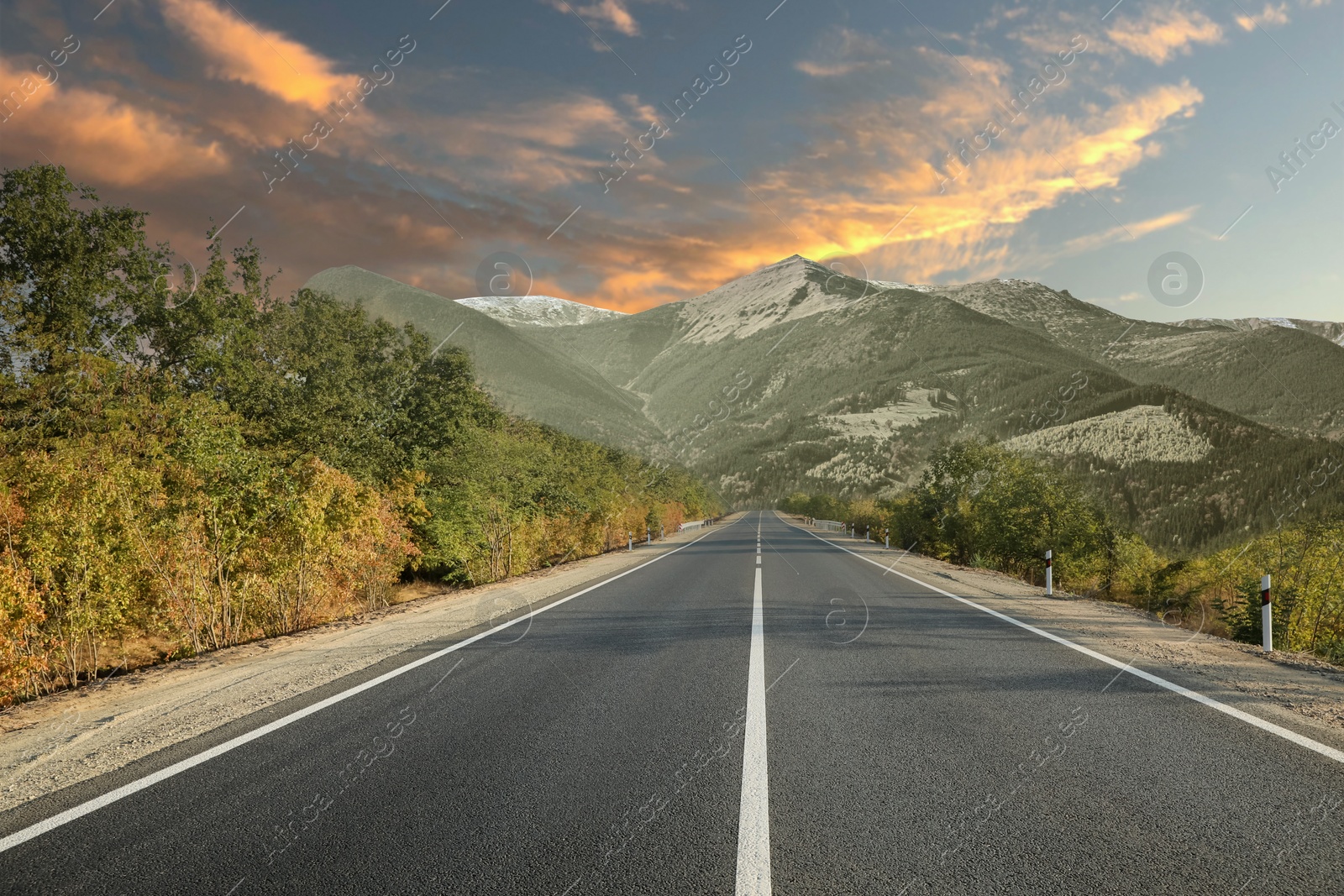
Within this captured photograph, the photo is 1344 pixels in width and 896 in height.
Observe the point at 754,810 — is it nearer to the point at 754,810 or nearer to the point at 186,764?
the point at 754,810

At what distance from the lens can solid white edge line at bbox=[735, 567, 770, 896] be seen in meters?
2.95

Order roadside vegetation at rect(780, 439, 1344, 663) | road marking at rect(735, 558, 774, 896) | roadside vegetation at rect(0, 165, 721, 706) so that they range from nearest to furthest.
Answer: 1. road marking at rect(735, 558, 774, 896)
2. roadside vegetation at rect(0, 165, 721, 706)
3. roadside vegetation at rect(780, 439, 1344, 663)

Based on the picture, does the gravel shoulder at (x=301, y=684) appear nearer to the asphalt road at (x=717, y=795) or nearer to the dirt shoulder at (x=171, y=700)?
the dirt shoulder at (x=171, y=700)

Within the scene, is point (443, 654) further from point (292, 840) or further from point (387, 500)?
point (387, 500)

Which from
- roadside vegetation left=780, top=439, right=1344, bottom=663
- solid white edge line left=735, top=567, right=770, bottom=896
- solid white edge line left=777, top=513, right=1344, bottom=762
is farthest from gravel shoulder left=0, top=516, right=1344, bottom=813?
solid white edge line left=735, top=567, right=770, bottom=896

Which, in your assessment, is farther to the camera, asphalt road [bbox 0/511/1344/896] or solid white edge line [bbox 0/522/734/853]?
solid white edge line [bbox 0/522/734/853]

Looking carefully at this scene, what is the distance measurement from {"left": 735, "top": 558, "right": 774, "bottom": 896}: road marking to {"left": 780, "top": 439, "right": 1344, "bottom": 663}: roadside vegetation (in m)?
10.2

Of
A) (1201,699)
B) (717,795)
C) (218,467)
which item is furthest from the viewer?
(218,467)

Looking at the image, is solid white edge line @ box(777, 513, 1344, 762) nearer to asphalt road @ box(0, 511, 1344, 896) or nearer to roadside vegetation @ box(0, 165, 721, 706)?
asphalt road @ box(0, 511, 1344, 896)

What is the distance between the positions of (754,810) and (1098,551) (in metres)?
28.8

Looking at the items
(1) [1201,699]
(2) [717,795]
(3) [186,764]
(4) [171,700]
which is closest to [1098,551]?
(1) [1201,699]

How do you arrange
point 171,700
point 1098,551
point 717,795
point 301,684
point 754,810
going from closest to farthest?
point 754,810 < point 717,795 < point 171,700 < point 301,684 < point 1098,551

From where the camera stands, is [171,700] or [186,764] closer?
[186,764]

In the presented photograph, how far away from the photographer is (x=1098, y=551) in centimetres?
2745
